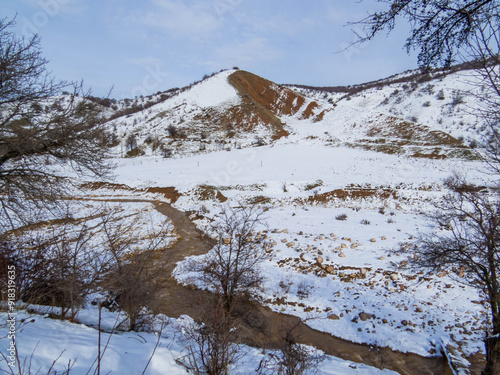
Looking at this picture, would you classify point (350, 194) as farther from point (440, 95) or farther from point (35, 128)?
point (440, 95)

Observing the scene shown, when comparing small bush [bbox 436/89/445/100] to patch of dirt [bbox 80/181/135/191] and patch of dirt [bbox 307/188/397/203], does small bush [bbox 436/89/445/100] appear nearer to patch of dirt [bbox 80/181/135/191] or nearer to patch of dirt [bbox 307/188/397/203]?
patch of dirt [bbox 307/188/397/203]

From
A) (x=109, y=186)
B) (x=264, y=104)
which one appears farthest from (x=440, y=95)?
(x=109, y=186)

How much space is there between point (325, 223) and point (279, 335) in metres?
7.95

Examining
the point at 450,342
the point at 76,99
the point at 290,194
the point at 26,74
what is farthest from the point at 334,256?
the point at 26,74

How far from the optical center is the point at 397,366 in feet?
18.6

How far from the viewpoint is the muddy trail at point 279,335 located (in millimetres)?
5711

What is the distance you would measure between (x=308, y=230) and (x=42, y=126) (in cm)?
1133

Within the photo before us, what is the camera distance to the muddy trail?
571cm

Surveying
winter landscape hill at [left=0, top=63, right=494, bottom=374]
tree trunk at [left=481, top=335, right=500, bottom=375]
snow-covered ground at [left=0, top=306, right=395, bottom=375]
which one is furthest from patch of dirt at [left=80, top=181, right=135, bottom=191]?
tree trunk at [left=481, top=335, right=500, bottom=375]

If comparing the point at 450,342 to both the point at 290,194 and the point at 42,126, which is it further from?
the point at 290,194

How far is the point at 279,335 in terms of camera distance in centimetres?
652

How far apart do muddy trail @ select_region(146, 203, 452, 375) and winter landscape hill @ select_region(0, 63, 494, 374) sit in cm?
5

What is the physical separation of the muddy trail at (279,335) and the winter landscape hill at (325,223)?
0.05m

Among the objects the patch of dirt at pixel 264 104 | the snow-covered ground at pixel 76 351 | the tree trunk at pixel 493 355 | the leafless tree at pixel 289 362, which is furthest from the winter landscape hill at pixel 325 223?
the patch of dirt at pixel 264 104
